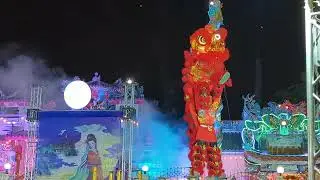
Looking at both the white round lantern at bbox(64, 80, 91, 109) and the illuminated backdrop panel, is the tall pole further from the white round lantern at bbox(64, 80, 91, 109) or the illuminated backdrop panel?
the illuminated backdrop panel

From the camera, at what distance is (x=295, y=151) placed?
1902cm

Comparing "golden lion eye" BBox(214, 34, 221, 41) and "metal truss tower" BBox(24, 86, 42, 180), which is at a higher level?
"golden lion eye" BBox(214, 34, 221, 41)

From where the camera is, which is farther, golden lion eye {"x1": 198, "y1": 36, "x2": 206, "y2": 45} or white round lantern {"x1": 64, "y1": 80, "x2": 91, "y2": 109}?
golden lion eye {"x1": 198, "y1": 36, "x2": 206, "y2": 45}

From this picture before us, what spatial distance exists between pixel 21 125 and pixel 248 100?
35.5 feet

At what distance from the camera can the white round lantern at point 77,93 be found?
13711 mm

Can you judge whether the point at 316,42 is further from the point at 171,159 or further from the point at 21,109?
the point at 21,109

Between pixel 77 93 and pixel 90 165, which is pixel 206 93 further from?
pixel 90 165

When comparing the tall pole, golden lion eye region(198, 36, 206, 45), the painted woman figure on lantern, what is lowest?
the painted woman figure on lantern

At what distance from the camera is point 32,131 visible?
14.4 meters

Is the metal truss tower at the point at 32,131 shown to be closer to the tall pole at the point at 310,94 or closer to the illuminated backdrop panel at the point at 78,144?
the illuminated backdrop panel at the point at 78,144

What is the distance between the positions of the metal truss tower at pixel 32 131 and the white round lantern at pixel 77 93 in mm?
872

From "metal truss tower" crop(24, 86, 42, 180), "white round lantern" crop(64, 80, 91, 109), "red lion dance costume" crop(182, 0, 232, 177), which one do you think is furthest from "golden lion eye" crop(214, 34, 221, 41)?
"metal truss tower" crop(24, 86, 42, 180)

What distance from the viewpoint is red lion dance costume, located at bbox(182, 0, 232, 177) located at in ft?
48.5

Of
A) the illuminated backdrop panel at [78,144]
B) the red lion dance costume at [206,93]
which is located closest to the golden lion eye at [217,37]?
the red lion dance costume at [206,93]
